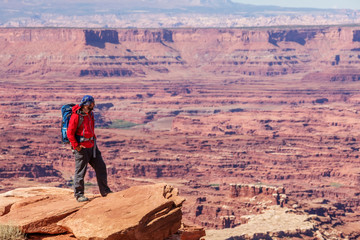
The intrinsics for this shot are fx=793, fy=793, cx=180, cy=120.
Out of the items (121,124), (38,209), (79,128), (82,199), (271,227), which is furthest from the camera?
(121,124)

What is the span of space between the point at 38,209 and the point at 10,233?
185 centimetres

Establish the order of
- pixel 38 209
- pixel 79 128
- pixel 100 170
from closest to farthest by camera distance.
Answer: pixel 38 209 < pixel 79 128 < pixel 100 170

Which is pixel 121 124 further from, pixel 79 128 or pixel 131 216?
pixel 131 216

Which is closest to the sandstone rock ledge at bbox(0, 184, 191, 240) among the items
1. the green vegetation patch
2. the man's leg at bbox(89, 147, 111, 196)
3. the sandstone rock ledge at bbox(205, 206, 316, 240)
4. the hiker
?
the man's leg at bbox(89, 147, 111, 196)

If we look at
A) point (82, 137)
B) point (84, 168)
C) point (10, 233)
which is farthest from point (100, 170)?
point (10, 233)

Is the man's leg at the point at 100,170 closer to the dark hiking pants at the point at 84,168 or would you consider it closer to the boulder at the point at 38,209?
the dark hiking pants at the point at 84,168

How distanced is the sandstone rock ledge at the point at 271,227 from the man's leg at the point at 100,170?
3328 cm

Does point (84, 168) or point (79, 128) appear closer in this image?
point (79, 128)

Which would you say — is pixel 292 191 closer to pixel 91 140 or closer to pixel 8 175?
pixel 8 175

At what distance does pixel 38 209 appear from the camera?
750 inches

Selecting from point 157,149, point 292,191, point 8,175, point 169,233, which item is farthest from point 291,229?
point 157,149

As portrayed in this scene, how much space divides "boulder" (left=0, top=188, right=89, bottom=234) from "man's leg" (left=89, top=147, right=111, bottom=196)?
81 cm

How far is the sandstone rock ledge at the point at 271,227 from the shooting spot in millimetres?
55750

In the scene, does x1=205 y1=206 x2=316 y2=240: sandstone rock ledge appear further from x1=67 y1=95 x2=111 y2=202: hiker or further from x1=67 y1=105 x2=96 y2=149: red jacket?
x1=67 y1=105 x2=96 y2=149: red jacket
